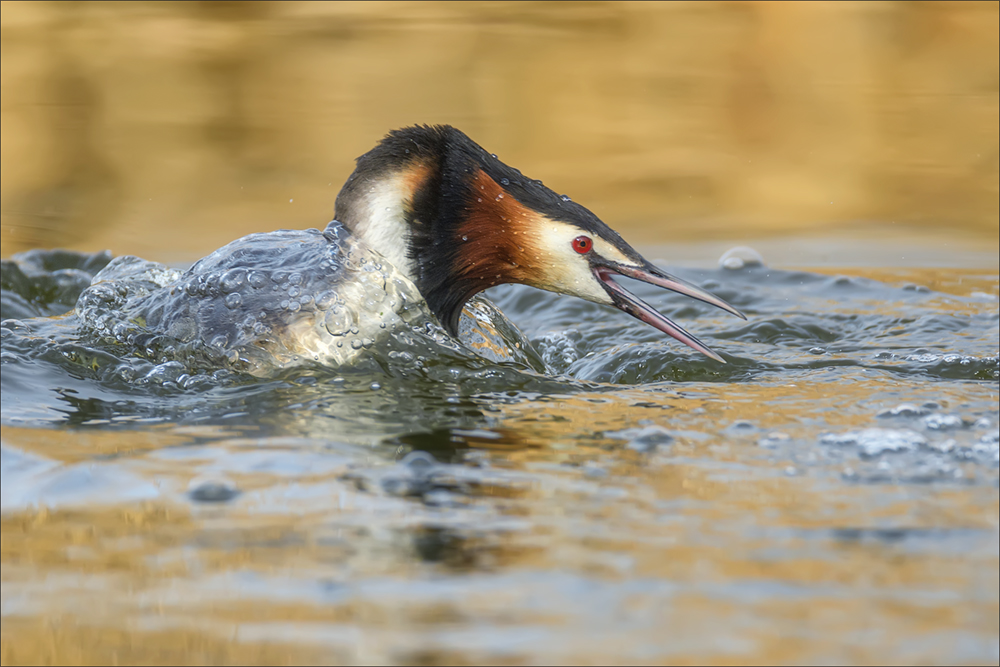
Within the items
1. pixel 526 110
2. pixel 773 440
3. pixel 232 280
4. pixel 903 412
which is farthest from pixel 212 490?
pixel 526 110

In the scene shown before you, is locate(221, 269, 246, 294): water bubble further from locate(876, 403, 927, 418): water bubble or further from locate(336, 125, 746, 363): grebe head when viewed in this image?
locate(876, 403, 927, 418): water bubble

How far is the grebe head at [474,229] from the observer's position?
143 inches

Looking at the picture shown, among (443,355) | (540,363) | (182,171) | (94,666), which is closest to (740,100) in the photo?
(182,171)

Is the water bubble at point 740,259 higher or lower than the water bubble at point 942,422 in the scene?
higher

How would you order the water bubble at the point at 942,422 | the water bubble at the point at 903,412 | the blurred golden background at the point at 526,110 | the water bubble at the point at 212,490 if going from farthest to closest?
the blurred golden background at the point at 526,110 → the water bubble at the point at 903,412 → the water bubble at the point at 942,422 → the water bubble at the point at 212,490

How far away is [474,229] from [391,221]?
0.28m

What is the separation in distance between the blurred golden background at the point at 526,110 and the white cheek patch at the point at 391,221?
285 cm

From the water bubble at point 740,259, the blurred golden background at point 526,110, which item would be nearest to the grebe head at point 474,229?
the water bubble at point 740,259

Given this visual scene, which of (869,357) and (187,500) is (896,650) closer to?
(187,500)

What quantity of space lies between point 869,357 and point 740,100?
4.45 m

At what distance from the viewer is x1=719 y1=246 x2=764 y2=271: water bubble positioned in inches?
239

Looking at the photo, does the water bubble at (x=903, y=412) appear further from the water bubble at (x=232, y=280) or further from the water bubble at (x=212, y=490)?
the water bubble at (x=232, y=280)

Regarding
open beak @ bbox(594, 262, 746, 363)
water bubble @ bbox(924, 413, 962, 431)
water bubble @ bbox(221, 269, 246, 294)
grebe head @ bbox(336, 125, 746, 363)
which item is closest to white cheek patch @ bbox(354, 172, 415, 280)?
grebe head @ bbox(336, 125, 746, 363)

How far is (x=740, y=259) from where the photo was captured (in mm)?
6109
